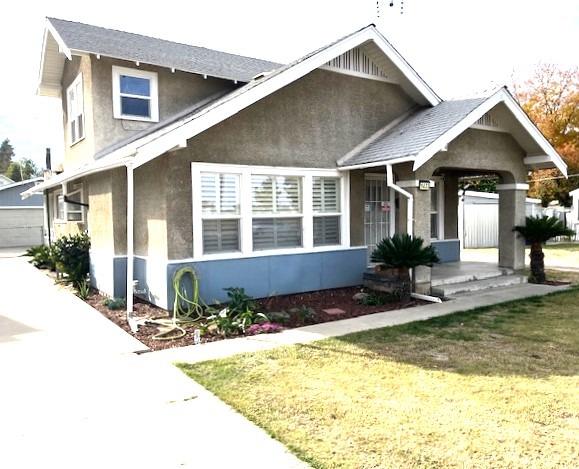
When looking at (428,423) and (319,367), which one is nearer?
(428,423)

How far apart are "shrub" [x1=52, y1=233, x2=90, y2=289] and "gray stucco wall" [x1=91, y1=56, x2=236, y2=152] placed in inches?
102

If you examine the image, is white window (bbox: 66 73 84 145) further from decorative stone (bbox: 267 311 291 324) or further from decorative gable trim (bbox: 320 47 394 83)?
decorative stone (bbox: 267 311 291 324)

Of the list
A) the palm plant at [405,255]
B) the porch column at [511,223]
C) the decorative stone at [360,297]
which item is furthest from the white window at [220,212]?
the porch column at [511,223]

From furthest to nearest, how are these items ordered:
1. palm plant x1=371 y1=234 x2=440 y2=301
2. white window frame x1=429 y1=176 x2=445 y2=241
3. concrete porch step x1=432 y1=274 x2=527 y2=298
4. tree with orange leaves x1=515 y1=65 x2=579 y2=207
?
1. tree with orange leaves x1=515 y1=65 x2=579 y2=207
2. white window frame x1=429 y1=176 x2=445 y2=241
3. concrete porch step x1=432 y1=274 x2=527 y2=298
4. palm plant x1=371 y1=234 x2=440 y2=301

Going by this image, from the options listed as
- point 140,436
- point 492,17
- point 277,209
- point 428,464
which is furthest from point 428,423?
point 492,17

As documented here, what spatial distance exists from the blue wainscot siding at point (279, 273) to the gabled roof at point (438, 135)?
2.15 metres

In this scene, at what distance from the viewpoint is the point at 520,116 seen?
34.0ft

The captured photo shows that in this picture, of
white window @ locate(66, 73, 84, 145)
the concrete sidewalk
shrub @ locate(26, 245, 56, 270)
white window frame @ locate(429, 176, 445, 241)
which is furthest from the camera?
shrub @ locate(26, 245, 56, 270)

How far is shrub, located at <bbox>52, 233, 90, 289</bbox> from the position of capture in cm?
1129

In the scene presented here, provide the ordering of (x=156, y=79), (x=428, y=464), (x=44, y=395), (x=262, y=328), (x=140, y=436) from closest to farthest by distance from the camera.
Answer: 1. (x=428, y=464)
2. (x=140, y=436)
3. (x=44, y=395)
4. (x=262, y=328)
5. (x=156, y=79)

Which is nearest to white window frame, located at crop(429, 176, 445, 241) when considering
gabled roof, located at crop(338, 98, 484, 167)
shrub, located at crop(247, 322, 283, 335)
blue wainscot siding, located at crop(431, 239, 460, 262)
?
blue wainscot siding, located at crop(431, 239, 460, 262)

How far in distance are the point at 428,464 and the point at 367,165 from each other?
22.7 feet

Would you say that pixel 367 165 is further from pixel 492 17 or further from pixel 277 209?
pixel 492 17

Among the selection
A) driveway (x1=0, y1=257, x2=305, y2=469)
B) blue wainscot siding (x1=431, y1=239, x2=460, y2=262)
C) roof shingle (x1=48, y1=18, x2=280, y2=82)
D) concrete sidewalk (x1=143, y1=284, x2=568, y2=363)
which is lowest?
driveway (x1=0, y1=257, x2=305, y2=469)
